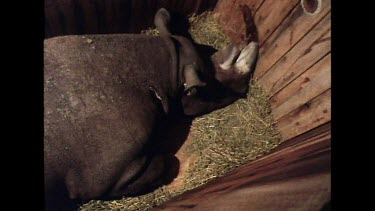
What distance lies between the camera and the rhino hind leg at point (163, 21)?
300 centimetres

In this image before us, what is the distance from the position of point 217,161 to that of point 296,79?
35.6 inches

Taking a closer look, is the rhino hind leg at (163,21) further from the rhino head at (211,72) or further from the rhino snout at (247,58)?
the rhino snout at (247,58)

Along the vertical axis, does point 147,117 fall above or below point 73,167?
above

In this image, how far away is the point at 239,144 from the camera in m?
2.98

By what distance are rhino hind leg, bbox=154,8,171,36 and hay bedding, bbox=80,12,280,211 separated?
0.62ft

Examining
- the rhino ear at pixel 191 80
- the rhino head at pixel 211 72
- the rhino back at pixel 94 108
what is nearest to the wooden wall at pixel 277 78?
the rhino head at pixel 211 72

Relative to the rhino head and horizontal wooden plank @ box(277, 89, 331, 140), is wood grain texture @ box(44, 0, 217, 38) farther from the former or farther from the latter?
horizontal wooden plank @ box(277, 89, 331, 140)

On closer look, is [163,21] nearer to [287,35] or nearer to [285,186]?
[287,35]

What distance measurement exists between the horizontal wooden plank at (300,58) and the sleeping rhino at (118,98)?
247 millimetres

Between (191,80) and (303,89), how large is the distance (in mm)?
846
